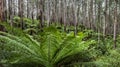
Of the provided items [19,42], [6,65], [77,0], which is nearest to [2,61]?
[6,65]

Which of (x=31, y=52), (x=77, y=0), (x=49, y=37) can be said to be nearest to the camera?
(x=49, y=37)

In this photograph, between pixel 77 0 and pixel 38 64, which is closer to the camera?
pixel 38 64

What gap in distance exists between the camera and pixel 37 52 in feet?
26.7

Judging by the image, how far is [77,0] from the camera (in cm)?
4328

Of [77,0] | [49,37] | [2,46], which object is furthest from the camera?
[77,0]

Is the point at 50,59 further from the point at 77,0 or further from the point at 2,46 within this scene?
the point at 77,0

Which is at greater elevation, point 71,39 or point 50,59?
point 71,39

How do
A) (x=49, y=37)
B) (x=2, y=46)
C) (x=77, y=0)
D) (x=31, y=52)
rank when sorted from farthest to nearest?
(x=77, y=0) < (x=2, y=46) < (x=31, y=52) < (x=49, y=37)

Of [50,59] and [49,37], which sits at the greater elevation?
[49,37]

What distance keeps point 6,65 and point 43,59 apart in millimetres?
1100

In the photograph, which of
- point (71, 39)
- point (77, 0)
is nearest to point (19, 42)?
point (71, 39)

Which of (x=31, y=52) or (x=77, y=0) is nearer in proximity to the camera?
(x=31, y=52)

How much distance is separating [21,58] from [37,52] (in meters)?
0.61

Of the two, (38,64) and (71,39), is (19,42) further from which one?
(71,39)
